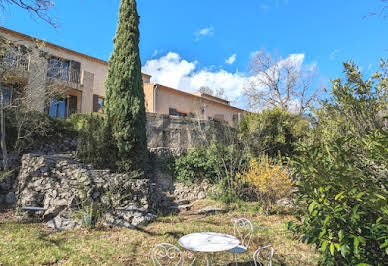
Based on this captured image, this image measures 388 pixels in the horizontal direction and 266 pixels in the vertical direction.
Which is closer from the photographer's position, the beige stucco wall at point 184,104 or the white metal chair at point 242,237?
the white metal chair at point 242,237

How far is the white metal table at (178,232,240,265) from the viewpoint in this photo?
2.89 metres

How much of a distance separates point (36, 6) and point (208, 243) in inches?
178

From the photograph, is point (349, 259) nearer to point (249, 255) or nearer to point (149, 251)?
point (249, 255)

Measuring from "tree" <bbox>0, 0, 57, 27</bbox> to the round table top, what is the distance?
422 centimetres

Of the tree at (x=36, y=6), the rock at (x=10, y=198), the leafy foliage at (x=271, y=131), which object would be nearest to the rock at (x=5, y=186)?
the rock at (x=10, y=198)

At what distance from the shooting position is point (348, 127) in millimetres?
3453

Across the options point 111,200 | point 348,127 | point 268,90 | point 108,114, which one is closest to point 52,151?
point 108,114

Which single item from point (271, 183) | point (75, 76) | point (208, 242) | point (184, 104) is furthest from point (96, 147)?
point (184, 104)

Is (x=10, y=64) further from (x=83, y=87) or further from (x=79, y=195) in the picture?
(x=83, y=87)

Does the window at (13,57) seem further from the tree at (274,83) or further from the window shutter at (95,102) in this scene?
the tree at (274,83)

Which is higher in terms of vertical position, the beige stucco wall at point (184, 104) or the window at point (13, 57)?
the beige stucco wall at point (184, 104)

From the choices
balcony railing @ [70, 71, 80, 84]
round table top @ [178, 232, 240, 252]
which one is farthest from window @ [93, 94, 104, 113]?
round table top @ [178, 232, 240, 252]

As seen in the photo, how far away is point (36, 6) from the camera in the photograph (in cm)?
402

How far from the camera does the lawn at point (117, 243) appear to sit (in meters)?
4.15
